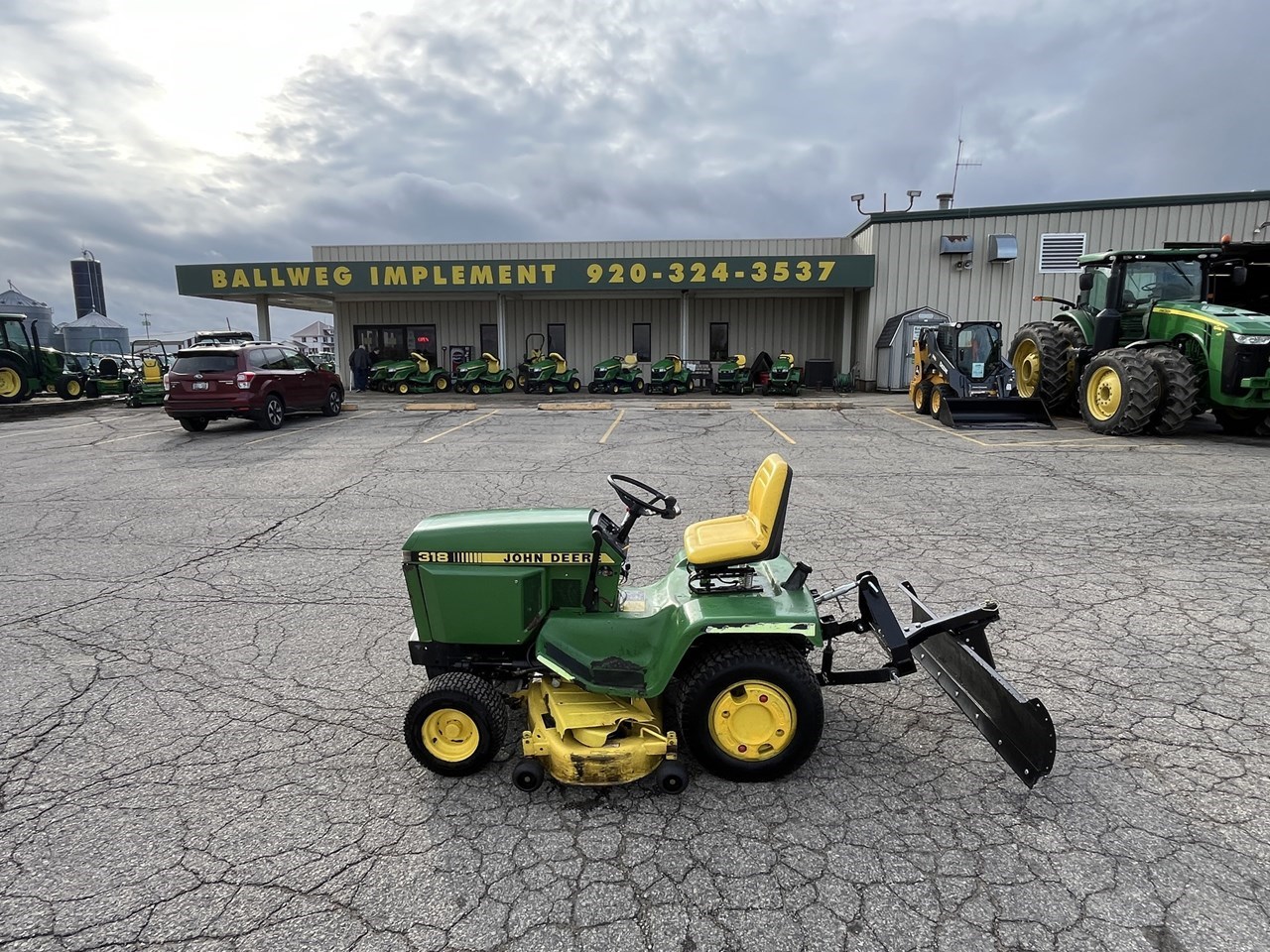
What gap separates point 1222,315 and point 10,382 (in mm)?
27962

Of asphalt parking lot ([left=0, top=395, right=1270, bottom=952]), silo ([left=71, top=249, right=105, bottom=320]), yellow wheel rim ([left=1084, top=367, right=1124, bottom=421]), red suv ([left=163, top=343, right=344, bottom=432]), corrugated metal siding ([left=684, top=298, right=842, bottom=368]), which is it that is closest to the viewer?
asphalt parking lot ([left=0, top=395, right=1270, bottom=952])

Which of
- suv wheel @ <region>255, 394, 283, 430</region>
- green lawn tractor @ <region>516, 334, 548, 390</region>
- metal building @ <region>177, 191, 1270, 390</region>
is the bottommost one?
suv wheel @ <region>255, 394, 283, 430</region>

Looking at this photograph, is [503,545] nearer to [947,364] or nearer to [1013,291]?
[947,364]

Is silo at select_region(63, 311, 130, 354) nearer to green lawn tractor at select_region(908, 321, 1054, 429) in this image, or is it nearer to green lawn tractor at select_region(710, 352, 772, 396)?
green lawn tractor at select_region(710, 352, 772, 396)

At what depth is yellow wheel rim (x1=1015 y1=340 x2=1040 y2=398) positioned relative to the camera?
44.7ft

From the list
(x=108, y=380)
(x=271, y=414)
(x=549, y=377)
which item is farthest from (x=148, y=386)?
(x=549, y=377)

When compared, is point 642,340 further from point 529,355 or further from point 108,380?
point 108,380

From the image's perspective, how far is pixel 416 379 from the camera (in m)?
22.9

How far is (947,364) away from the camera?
48.2 feet

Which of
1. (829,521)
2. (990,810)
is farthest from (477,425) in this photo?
(990,810)

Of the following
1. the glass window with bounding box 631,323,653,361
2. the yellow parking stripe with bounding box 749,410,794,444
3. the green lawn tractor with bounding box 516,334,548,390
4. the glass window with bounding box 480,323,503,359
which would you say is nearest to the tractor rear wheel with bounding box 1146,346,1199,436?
the yellow parking stripe with bounding box 749,410,794,444

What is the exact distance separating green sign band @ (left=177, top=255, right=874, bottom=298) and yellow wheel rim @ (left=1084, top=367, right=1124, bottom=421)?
10576 mm

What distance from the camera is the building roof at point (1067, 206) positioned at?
20.5 m

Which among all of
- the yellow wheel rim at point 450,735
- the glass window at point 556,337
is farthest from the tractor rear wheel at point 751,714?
the glass window at point 556,337
